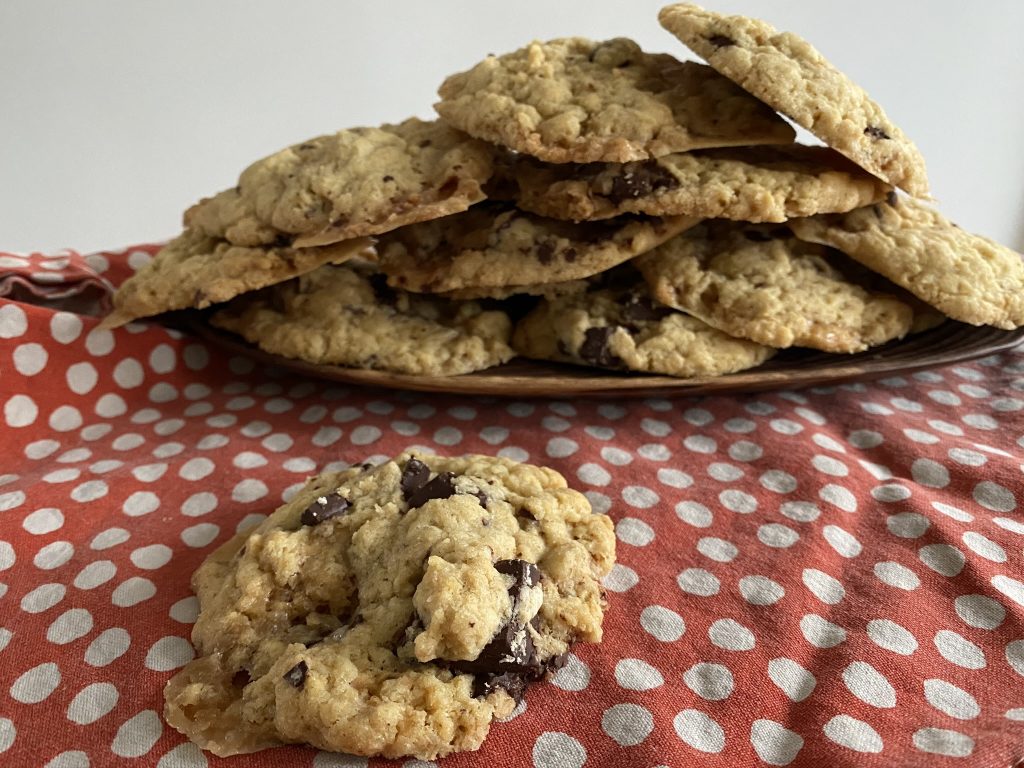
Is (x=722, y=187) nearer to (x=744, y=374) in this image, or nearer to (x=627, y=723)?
(x=744, y=374)

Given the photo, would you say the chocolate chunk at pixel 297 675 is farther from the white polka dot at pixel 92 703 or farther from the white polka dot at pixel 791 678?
the white polka dot at pixel 791 678

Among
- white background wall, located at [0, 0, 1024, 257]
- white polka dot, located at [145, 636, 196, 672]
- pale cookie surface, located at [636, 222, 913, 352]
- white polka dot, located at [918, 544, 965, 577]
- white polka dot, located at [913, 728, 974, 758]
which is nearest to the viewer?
white polka dot, located at [913, 728, 974, 758]

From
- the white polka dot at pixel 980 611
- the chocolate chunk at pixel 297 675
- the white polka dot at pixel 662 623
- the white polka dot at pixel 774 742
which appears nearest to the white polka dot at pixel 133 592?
the chocolate chunk at pixel 297 675

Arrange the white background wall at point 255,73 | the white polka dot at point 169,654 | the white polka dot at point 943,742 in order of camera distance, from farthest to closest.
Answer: the white background wall at point 255,73, the white polka dot at point 169,654, the white polka dot at point 943,742

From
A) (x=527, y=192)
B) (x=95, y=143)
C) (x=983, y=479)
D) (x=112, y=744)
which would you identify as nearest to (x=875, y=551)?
(x=983, y=479)

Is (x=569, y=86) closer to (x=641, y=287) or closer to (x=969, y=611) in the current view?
(x=641, y=287)

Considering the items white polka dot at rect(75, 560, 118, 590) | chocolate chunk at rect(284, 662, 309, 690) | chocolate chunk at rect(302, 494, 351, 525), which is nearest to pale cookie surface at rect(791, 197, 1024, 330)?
chocolate chunk at rect(302, 494, 351, 525)

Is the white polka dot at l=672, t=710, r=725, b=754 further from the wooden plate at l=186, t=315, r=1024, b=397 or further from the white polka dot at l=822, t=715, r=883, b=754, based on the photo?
the wooden plate at l=186, t=315, r=1024, b=397
